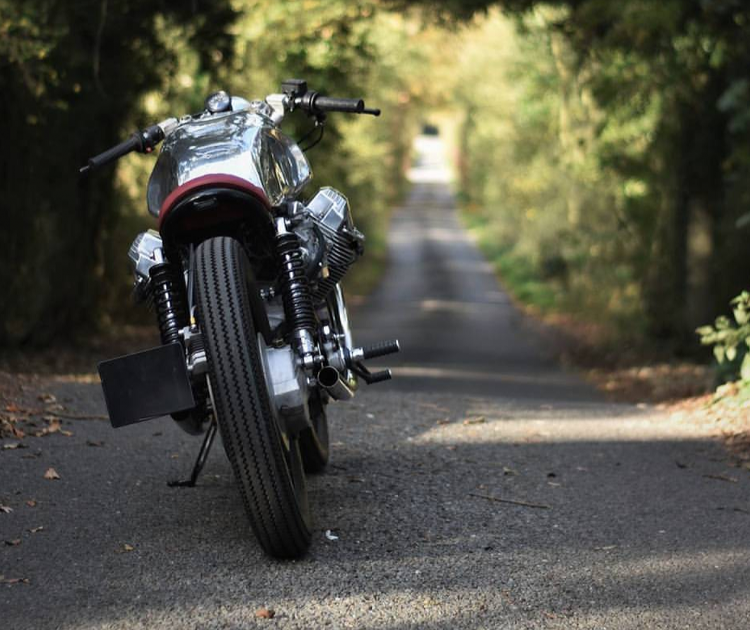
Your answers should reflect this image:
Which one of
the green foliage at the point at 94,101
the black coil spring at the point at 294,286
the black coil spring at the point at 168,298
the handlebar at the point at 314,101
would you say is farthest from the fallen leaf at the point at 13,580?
the green foliage at the point at 94,101

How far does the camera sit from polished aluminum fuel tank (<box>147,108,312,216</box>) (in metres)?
4.93

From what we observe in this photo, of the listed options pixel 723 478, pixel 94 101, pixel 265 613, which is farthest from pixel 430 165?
pixel 265 613

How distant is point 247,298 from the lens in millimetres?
4430

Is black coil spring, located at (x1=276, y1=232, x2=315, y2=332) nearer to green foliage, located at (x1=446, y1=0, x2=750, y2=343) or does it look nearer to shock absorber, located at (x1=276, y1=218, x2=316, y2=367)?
shock absorber, located at (x1=276, y1=218, x2=316, y2=367)

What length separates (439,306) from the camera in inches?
1096

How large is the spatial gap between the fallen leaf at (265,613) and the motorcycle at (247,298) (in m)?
0.41

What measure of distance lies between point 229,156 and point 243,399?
1.18m

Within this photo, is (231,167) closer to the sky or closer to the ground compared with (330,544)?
closer to the sky

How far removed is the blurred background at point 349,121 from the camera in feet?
41.0

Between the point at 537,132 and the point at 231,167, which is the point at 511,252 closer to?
the point at 537,132

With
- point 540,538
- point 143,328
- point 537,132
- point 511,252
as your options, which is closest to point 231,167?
point 540,538

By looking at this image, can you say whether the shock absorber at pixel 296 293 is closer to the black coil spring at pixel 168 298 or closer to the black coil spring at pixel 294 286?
the black coil spring at pixel 294 286

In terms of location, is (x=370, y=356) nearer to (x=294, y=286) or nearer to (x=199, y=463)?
(x=294, y=286)

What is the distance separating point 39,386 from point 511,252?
3274 cm
